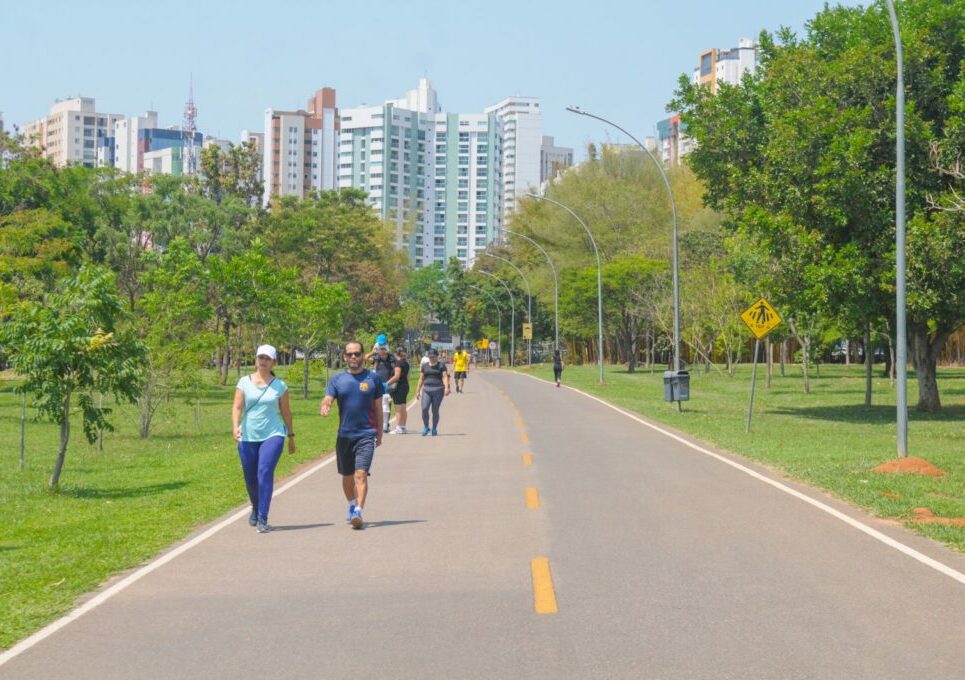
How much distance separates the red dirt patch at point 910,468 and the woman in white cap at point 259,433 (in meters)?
9.11

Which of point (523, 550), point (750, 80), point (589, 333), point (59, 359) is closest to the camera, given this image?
point (523, 550)

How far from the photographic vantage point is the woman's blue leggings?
1174 centimetres

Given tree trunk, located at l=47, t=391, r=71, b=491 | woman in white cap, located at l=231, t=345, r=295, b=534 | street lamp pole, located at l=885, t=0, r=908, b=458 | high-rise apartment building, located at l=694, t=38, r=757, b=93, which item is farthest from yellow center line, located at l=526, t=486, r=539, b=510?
high-rise apartment building, located at l=694, t=38, r=757, b=93

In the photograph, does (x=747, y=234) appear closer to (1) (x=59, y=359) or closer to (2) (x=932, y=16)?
(2) (x=932, y=16)

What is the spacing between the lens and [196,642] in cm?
725

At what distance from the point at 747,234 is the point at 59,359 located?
21028mm

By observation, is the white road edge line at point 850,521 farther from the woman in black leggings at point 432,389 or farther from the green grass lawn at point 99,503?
the green grass lawn at point 99,503

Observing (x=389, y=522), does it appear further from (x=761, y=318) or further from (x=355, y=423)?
(x=761, y=318)

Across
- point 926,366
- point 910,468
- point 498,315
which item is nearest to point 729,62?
point 498,315

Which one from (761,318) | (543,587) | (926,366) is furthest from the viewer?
(926,366)

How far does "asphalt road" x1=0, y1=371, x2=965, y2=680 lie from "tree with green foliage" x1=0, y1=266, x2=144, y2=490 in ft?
11.1

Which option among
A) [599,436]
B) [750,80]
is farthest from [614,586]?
[750,80]

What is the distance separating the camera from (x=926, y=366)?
34.5 metres

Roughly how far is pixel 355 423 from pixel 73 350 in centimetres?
551
